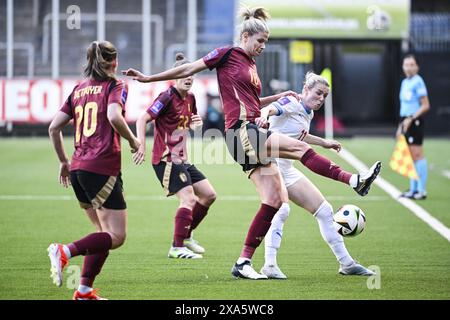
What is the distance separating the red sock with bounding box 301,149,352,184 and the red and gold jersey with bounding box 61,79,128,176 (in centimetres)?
175

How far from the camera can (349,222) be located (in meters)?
8.49

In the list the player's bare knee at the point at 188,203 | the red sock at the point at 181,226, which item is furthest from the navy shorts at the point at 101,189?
the player's bare knee at the point at 188,203

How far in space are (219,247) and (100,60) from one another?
12.3ft

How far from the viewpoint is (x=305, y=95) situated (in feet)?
28.8

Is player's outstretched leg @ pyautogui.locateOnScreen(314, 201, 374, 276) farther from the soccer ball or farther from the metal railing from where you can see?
the metal railing

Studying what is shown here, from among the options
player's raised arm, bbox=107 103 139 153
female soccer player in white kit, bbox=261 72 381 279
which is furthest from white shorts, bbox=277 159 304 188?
player's raised arm, bbox=107 103 139 153

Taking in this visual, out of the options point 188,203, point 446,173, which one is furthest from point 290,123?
point 446,173

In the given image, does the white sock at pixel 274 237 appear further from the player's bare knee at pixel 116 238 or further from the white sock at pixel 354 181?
the player's bare knee at pixel 116 238

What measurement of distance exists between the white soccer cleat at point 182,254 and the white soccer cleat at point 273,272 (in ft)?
4.48

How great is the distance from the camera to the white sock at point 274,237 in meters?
8.64

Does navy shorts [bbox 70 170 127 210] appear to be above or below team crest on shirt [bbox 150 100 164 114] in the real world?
below

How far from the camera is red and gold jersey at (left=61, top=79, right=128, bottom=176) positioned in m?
7.29

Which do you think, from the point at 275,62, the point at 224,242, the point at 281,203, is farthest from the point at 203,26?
the point at 281,203

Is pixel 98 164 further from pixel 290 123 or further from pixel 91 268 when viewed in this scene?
pixel 290 123
